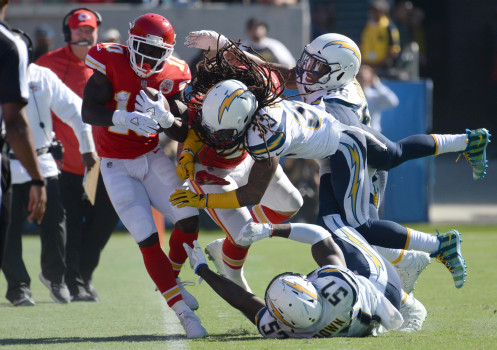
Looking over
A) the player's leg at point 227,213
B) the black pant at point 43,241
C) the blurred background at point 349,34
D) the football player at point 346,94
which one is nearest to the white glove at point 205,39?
the football player at point 346,94

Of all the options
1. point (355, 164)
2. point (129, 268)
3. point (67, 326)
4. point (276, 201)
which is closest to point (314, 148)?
point (355, 164)

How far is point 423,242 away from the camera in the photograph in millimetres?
5066

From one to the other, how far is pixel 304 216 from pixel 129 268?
271 cm

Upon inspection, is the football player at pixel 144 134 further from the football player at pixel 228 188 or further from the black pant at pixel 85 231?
the black pant at pixel 85 231

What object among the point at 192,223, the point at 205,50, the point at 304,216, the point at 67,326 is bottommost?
the point at 304,216

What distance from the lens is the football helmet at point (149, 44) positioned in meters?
5.07

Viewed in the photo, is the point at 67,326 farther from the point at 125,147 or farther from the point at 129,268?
the point at 129,268

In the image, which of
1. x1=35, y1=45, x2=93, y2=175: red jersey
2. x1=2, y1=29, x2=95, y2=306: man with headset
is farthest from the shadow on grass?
x1=35, y1=45, x2=93, y2=175: red jersey

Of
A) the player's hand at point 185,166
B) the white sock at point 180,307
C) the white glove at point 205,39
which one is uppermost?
the white glove at point 205,39

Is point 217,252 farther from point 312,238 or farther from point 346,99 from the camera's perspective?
point 346,99

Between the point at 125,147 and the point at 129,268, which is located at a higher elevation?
the point at 125,147

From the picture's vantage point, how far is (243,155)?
536 cm

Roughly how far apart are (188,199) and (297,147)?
25.2 inches

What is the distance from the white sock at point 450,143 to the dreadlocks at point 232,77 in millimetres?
1043
